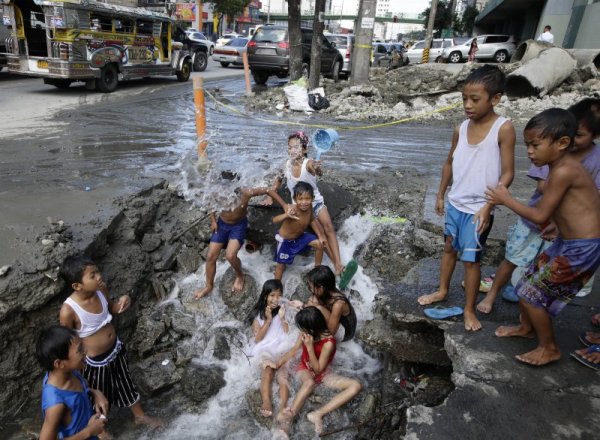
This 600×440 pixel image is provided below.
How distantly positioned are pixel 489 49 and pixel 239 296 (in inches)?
912

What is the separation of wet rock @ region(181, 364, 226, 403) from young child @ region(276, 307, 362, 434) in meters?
0.73

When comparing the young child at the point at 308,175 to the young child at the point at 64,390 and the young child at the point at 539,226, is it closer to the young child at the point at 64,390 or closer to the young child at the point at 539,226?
the young child at the point at 539,226

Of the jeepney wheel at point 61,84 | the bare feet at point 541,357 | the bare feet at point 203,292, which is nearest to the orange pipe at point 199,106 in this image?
the bare feet at point 203,292

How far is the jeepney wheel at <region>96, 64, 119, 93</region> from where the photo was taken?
13234 millimetres

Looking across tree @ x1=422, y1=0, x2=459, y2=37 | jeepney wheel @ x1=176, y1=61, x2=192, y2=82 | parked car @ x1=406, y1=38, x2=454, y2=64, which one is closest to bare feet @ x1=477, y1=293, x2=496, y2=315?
jeepney wheel @ x1=176, y1=61, x2=192, y2=82

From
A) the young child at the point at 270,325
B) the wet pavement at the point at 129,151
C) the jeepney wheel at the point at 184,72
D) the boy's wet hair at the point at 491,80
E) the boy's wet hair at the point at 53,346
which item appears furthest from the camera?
the jeepney wheel at the point at 184,72

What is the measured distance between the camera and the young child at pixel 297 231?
423cm

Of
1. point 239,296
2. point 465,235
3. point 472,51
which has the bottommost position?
point 239,296

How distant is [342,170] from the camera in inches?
272

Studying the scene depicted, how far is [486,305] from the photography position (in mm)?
3232

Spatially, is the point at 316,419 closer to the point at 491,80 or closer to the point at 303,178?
the point at 303,178

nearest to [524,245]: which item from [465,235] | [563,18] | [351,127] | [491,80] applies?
[465,235]

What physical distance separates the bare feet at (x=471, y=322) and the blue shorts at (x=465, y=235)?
0.39 metres

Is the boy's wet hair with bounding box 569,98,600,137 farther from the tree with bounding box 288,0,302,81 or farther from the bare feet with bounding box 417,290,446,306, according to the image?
the tree with bounding box 288,0,302,81
